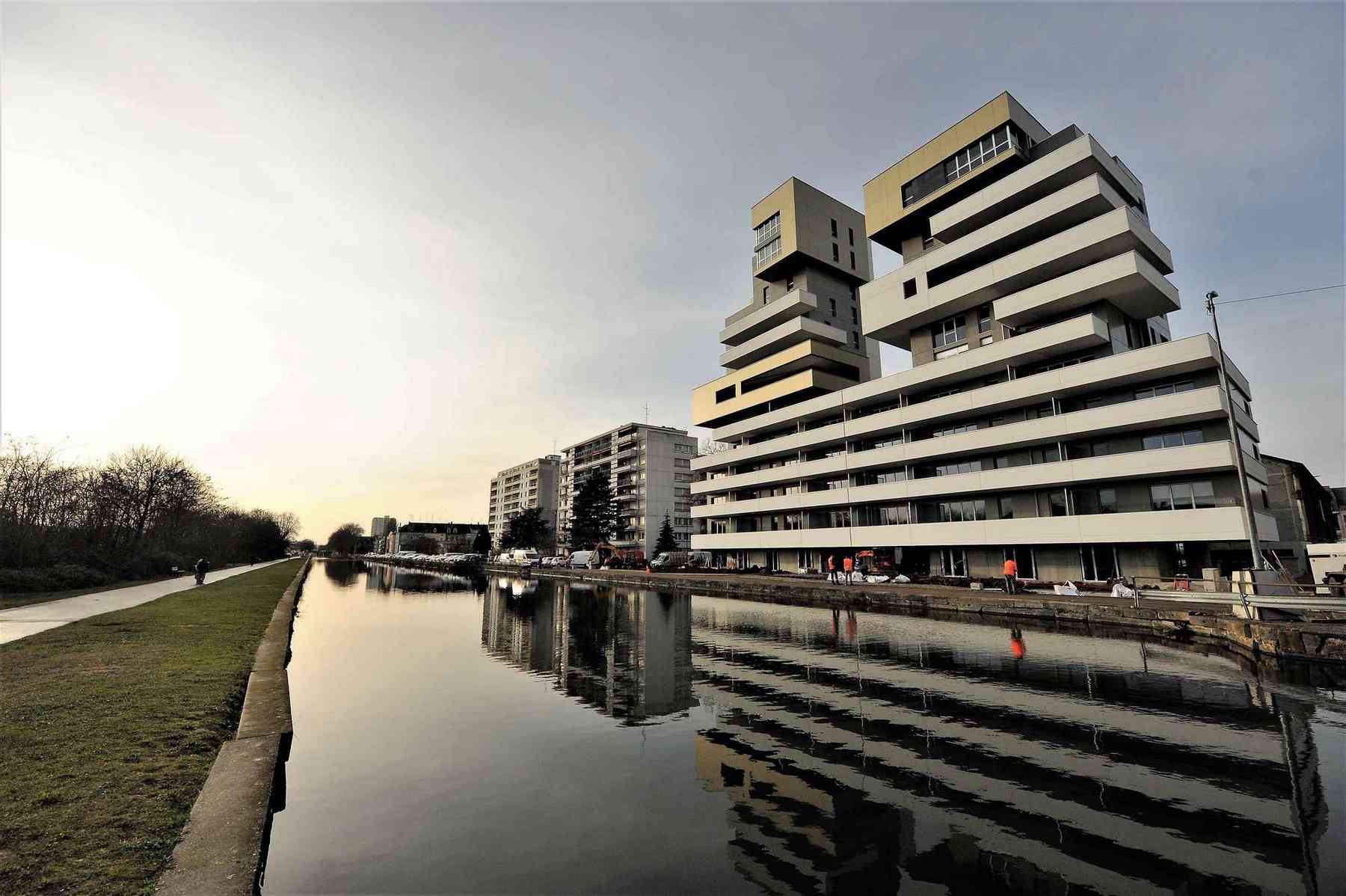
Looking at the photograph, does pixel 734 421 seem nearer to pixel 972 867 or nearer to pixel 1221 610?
pixel 1221 610

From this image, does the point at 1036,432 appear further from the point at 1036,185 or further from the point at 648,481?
the point at 648,481

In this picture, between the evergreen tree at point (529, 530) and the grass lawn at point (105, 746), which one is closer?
the grass lawn at point (105, 746)

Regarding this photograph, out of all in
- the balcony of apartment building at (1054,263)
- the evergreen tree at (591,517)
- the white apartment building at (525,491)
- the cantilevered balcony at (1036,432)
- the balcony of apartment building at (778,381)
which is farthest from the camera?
the white apartment building at (525,491)

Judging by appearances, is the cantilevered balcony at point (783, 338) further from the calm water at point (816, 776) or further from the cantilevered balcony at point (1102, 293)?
the calm water at point (816, 776)

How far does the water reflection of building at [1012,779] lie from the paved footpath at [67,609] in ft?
58.8

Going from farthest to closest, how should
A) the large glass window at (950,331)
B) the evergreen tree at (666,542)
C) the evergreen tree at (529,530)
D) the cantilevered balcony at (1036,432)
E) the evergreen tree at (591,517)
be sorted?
the evergreen tree at (529,530) < the evergreen tree at (591,517) < the evergreen tree at (666,542) < the large glass window at (950,331) < the cantilevered balcony at (1036,432)

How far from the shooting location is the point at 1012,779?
7812 mm

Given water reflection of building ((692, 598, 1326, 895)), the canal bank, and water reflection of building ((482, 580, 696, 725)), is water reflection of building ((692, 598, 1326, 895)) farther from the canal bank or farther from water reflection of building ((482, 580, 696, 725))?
the canal bank

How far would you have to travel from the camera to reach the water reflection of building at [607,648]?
12.6m

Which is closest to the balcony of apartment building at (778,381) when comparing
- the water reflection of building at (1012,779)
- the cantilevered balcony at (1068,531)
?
the cantilevered balcony at (1068,531)

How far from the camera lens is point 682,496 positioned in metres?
106

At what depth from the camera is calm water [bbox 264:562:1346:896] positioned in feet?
18.6

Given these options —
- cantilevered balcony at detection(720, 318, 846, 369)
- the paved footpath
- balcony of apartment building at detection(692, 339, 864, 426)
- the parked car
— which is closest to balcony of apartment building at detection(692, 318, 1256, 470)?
balcony of apartment building at detection(692, 339, 864, 426)

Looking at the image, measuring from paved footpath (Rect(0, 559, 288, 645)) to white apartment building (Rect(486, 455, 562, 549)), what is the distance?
357 feet
